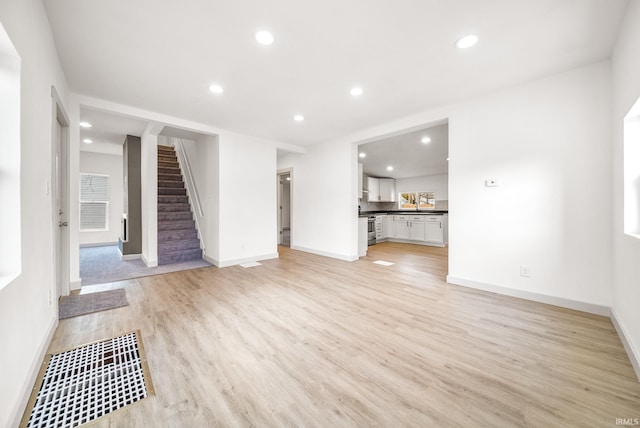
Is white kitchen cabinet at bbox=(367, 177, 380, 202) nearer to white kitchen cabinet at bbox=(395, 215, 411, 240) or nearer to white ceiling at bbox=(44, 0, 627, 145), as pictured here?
white kitchen cabinet at bbox=(395, 215, 411, 240)

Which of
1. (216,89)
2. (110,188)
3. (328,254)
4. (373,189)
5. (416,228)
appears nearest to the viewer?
(216,89)

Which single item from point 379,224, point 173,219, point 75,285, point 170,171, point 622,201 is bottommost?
point 75,285

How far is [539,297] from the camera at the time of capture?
2902 mm

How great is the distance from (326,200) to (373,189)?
331cm

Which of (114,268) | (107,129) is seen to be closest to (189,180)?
(107,129)

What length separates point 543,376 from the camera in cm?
165

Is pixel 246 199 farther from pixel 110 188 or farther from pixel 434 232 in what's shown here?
pixel 434 232

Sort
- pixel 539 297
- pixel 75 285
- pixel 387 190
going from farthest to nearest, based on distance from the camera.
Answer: pixel 387 190 < pixel 75 285 < pixel 539 297

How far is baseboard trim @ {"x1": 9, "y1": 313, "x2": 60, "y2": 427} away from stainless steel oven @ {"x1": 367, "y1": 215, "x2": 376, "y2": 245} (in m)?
6.53

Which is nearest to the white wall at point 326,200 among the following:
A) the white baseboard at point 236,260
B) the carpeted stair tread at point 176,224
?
the white baseboard at point 236,260

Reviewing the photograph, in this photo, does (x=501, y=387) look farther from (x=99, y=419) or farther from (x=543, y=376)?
(x=99, y=419)

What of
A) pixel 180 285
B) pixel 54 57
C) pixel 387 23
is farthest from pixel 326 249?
pixel 54 57

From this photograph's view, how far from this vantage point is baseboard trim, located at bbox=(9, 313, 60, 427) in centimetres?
127

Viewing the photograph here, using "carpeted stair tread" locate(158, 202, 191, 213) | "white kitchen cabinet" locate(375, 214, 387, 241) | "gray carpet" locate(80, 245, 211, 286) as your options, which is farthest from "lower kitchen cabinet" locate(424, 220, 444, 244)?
"carpeted stair tread" locate(158, 202, 191, 213)
